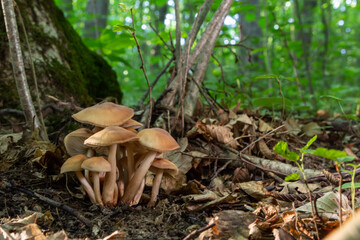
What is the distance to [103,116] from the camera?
1.87 m

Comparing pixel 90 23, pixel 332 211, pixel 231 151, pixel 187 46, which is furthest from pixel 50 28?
pixel 90 23

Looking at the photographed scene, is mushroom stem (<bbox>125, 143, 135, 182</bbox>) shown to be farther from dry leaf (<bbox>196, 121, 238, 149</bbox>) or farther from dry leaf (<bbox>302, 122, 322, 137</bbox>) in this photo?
dry leaf (<bbox>302, 122, 322, 137</bbox>)

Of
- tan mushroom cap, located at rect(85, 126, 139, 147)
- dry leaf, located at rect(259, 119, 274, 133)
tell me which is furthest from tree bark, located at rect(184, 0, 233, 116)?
tan mushroom cap, located at rect(85, 126, 139, 147)

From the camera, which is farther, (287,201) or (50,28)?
(50,28)

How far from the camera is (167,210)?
1954 millimetres

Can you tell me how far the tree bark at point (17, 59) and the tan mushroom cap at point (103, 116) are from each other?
757 mm

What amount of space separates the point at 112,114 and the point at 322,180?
5.76 feet

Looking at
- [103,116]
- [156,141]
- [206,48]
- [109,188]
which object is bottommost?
[109,188]

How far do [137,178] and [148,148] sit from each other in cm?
28

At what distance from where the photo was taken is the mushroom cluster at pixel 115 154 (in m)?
1.83

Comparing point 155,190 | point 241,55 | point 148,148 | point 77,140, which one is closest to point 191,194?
point 155,190

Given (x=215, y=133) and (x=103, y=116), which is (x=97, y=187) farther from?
(x=215, y=133)

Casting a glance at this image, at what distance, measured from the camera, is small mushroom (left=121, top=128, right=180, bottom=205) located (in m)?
1.84

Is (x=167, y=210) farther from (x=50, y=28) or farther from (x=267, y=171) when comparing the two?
(x=50, y=28)
